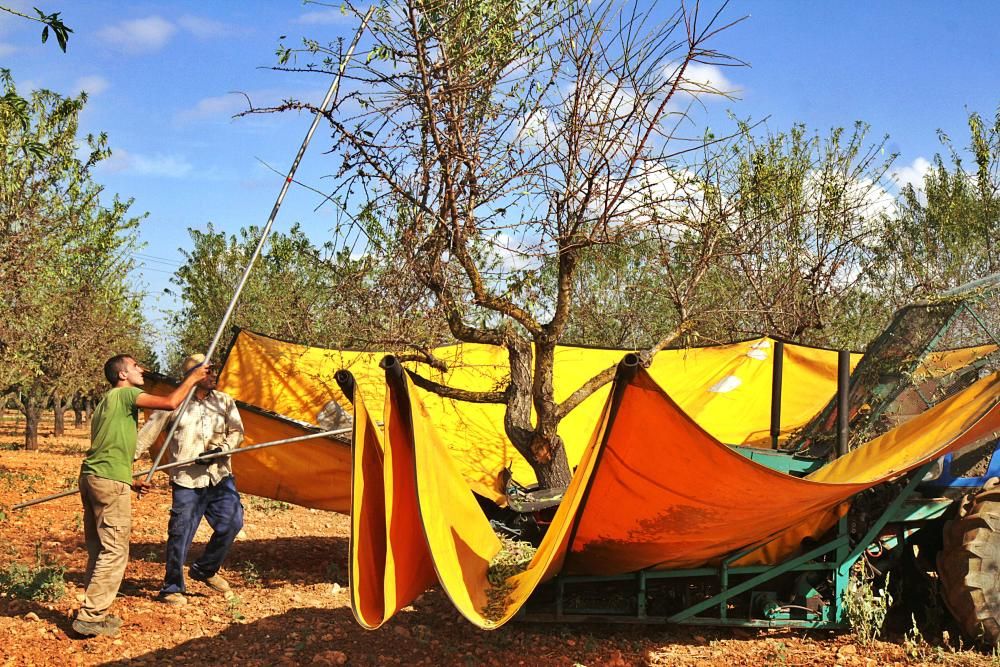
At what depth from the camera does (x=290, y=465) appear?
24.0ft

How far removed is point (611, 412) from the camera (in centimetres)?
381

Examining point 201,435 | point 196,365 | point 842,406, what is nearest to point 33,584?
point 201,435

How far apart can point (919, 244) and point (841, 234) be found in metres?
6.44

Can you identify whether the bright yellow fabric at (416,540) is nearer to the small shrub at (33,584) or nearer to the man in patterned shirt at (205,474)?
the man in patterned shirt at (205,474)

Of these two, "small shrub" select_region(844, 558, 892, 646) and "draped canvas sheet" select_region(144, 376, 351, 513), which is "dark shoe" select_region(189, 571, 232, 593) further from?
"small shrub" select_region(844, 558, 892, 646)

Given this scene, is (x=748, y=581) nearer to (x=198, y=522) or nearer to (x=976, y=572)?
(x=976, y=572)

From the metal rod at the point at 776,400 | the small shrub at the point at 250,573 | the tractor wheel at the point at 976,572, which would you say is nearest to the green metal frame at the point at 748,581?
the tractor wheel at the point at 976,572

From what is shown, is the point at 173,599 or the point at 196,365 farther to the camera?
the point at 196,365

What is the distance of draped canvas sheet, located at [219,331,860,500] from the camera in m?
8.23

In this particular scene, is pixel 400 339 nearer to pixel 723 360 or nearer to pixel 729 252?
pixel 729 252

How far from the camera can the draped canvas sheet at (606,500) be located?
3910mm

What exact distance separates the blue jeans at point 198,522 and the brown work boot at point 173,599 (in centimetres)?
5

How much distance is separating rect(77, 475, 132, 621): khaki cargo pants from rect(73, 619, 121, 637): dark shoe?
1.5 inches

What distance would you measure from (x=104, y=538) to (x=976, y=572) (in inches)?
201
